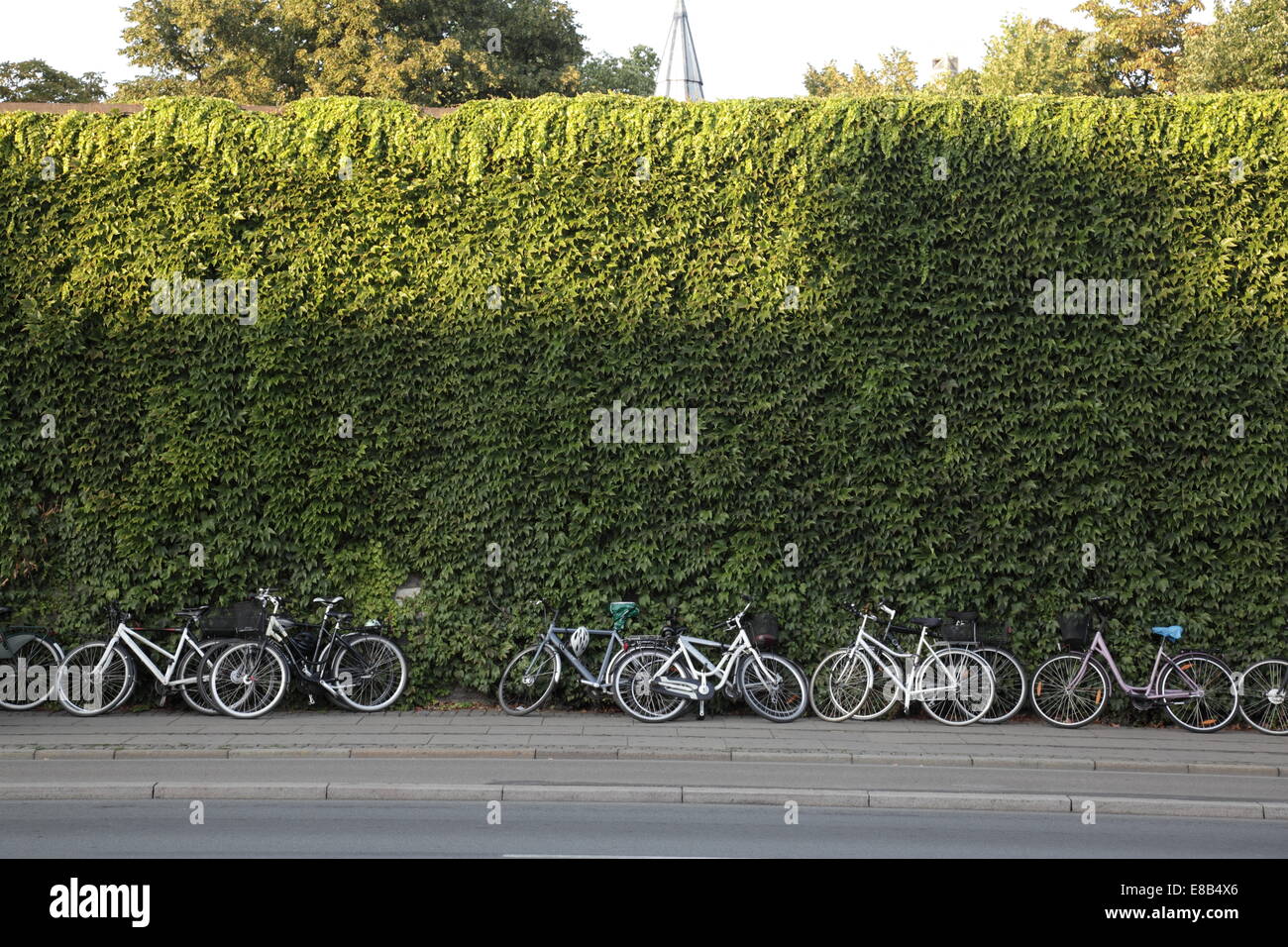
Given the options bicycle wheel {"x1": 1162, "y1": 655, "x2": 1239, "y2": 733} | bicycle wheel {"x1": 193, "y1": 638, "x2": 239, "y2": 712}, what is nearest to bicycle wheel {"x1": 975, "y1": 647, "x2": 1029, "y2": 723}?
bicycle wheel {"x1": 1162, "y1": 655, "x2": 1239, "y2": 733}

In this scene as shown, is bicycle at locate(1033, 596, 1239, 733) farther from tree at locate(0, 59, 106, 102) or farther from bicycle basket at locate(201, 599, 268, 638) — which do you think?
tree at locate(0, 59, 106, 102)

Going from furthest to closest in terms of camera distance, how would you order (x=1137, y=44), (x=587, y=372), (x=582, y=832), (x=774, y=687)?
(x=1137, y=44)
(x=587, y=372)
(x=774, y=687)
(x=582, y=832)

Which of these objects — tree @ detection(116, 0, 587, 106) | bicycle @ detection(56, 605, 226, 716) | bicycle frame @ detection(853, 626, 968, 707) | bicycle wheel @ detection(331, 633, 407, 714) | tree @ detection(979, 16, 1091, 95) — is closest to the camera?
bicycle @ detection(56, 605, 226, 716)

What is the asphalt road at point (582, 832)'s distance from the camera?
677 centimetres

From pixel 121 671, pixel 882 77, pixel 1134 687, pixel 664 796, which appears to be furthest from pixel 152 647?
pixel 882 77

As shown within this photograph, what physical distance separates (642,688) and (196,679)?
3997mm

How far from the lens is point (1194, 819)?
7914mm

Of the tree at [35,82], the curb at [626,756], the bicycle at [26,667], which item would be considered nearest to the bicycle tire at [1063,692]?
the curb at [626,756]

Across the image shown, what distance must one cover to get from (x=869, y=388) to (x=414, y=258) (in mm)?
4457

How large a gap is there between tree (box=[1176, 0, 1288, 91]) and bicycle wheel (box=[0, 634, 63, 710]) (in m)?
25.4

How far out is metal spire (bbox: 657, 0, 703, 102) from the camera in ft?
50.6

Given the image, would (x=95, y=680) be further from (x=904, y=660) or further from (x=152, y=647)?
(x=904, y=660)

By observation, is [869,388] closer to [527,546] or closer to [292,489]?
[527,546]

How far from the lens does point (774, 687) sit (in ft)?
35.8
